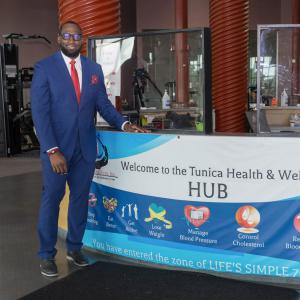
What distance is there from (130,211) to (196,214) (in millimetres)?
519

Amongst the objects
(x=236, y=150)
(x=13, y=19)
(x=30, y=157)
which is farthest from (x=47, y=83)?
(x=13, y=19)

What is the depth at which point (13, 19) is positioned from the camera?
13.6 meters

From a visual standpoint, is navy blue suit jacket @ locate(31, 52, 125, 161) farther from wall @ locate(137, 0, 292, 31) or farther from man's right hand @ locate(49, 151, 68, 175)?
wall @ locate(137, 0, 292, 31)

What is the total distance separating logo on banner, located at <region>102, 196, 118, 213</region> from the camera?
363cm

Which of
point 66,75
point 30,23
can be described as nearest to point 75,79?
point 66,75

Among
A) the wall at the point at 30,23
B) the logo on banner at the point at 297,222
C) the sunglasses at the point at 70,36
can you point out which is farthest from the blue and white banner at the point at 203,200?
the wall at the point at 30,23

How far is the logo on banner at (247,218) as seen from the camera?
3115 mm

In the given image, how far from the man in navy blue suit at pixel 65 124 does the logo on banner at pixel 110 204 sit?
0.87 ft

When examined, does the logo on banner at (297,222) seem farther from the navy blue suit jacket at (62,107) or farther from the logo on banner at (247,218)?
the navy blue suit jacket at (62,107)

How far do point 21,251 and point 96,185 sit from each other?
0.82m

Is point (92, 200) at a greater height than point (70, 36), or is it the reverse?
point (70, 36)

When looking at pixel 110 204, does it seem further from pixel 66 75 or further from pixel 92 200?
pixel 66 75

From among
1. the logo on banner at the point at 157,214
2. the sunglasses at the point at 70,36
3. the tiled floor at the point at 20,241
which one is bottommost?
the tiled floor at the point at 20,241

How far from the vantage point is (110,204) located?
366cm
